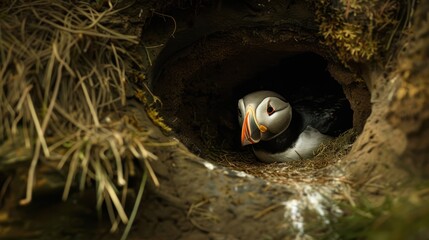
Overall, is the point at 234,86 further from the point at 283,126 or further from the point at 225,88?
the point at 283,126

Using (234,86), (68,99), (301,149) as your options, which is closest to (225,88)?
(234,86)

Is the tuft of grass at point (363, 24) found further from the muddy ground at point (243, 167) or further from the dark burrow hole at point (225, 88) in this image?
the dark burrow hole at point (225, 88)

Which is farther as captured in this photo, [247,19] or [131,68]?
[247,19]

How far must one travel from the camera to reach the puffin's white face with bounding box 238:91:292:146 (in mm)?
2881

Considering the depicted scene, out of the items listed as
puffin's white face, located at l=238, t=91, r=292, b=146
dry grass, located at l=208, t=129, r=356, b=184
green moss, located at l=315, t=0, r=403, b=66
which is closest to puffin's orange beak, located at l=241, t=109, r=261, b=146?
puffin's white face, located at l=238, t=91, r=292, b=146

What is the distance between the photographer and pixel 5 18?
172 centimetres

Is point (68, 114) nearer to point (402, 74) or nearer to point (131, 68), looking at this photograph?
point (131, 68)

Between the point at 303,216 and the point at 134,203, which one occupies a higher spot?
the point at 303,216

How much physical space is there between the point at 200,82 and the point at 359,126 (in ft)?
3.08

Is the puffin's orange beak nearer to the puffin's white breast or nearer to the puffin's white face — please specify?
the puffin's white face

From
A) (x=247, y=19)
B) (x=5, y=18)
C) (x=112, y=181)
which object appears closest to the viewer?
(x=112, y=181)

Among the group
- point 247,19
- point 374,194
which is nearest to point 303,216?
point 374,194

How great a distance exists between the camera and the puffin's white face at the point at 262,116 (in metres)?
2.88

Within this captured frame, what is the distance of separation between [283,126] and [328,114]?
0.29m
